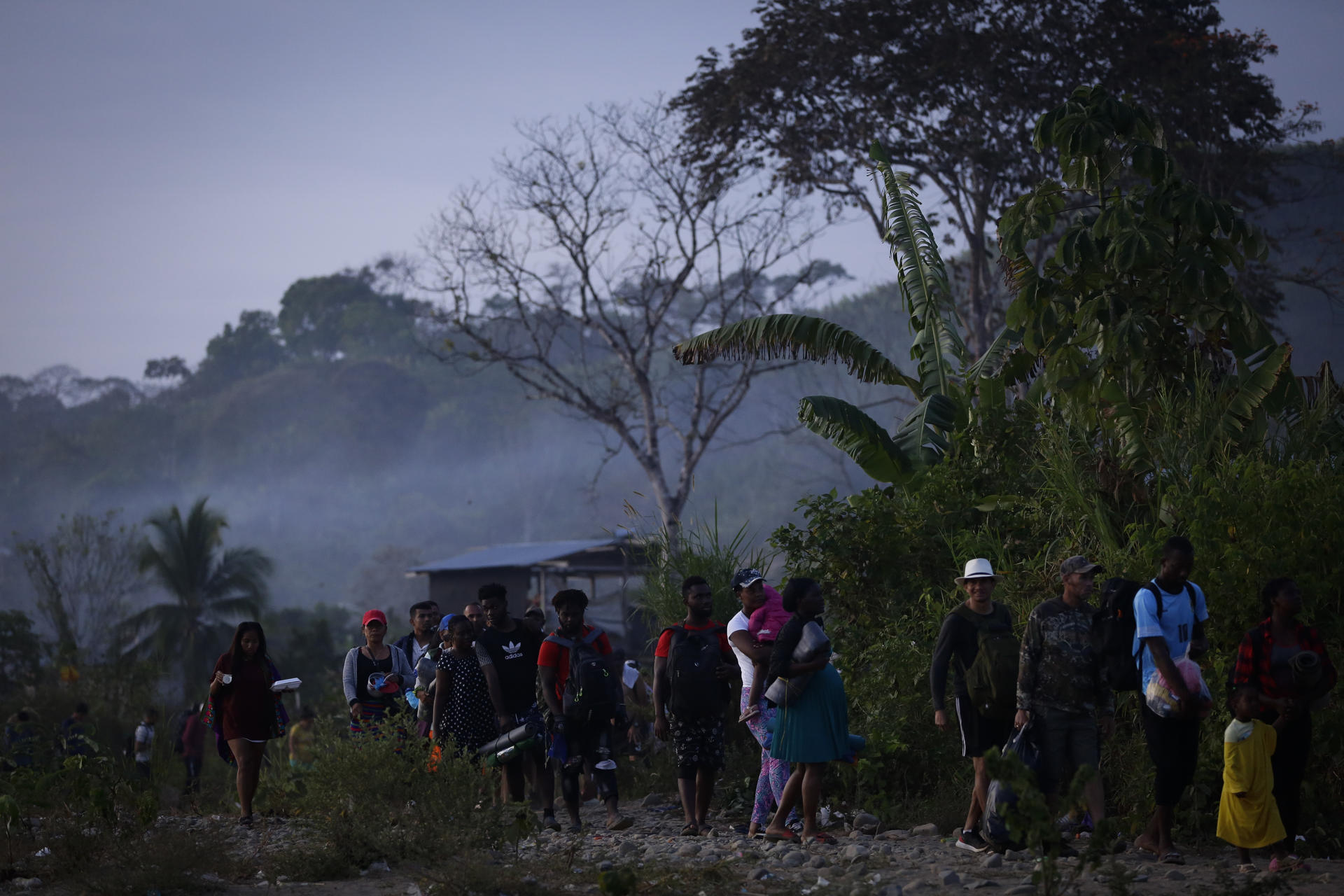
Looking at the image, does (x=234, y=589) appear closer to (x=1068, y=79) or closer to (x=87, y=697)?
(x=87, y=697)

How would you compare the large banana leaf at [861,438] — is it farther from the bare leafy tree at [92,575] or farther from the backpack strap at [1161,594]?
the bare leafy tree at [92,575]

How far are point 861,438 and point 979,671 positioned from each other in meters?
4.69

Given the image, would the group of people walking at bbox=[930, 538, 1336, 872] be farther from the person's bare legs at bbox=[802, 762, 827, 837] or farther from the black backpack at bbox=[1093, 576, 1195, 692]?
the person's bare legs at bbox=[802, 762, 827, 837]

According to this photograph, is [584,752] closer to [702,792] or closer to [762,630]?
[702,792]

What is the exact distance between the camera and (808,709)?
6.68 metres

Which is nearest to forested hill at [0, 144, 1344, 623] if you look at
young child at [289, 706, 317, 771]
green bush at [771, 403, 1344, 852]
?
young child at [289, 706, 317, 771]

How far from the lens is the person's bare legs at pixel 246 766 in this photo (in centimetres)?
859

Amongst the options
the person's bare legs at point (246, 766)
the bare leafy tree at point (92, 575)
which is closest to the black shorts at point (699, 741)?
the person's bare legs at point (246, 766)

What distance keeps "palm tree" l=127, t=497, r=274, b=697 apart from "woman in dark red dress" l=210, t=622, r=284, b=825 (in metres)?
20.5

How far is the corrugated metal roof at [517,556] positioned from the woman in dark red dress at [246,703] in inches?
578

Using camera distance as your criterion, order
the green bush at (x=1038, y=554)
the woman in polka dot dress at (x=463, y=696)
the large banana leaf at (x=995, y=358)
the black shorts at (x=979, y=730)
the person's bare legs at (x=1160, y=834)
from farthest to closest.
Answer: the large banana leaf at (x=995, y=358), the woman in polka dot dress at (x=463, y=696), the green bush at (x=1038, y=554), the black shorts at (x=979, y=730), the person's bare legs at (x=1160, y=834)

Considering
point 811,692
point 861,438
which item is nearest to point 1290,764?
point 811,692

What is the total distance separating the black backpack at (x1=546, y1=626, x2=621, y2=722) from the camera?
25.3ft

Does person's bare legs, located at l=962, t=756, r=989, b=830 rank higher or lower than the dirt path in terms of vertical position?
higher
